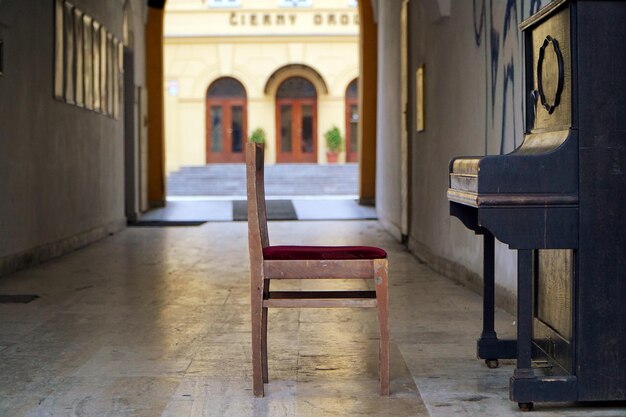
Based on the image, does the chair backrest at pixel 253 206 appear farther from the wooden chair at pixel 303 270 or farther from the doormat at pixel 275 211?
the doormat at pixel 275 211

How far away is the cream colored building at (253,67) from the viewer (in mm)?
33188

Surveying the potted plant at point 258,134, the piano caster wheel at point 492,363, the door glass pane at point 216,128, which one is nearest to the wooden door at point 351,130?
the potted plant at point 258,134

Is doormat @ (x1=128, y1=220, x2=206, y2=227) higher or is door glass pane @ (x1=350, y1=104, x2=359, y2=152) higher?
door glass pane @ (x1=350, y1=104, x2=359, y2=152)

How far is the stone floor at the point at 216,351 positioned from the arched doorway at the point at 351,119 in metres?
24.8

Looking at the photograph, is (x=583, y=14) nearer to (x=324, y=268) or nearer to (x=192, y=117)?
(x=324, y=268)

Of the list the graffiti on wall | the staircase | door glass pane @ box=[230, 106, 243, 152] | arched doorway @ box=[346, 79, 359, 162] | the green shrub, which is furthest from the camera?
door glass pane @ box=[230, 106, 243, 152]

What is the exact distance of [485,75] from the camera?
7250 mm

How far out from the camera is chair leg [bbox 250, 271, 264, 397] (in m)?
4.18

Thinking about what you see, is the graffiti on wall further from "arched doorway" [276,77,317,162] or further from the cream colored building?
"arched doorway" [276,77,317,162]

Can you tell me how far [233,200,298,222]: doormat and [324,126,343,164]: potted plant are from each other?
11.5 metres

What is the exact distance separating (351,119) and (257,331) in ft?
97.7

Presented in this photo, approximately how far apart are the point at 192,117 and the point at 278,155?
3070 mm

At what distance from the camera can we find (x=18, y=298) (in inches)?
289

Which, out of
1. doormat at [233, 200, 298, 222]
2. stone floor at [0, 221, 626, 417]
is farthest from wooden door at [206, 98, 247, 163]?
stone floor at [0, 221, 626, 417]
